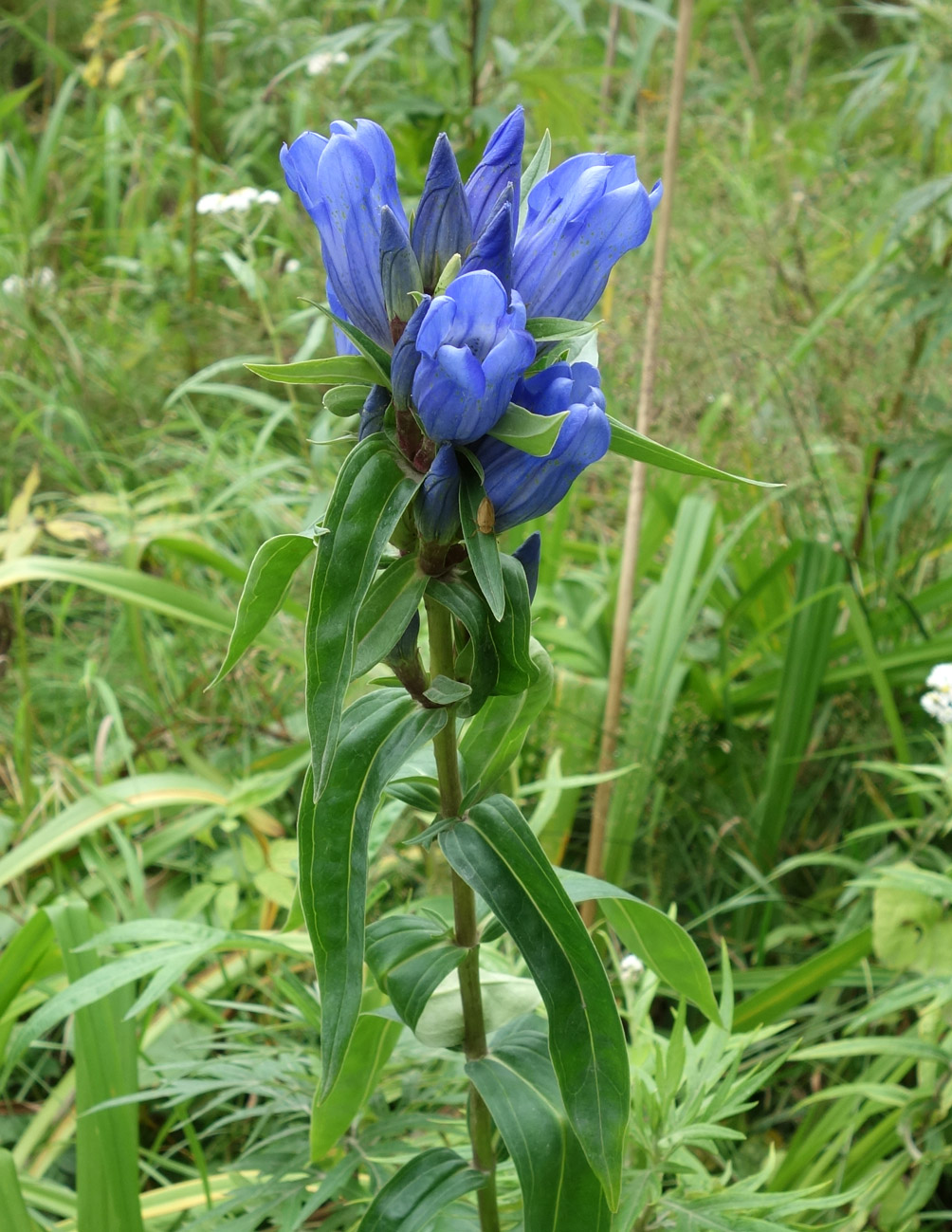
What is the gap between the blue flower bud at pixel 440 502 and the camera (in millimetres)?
597

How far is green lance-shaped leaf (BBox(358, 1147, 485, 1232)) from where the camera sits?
0.78 meters

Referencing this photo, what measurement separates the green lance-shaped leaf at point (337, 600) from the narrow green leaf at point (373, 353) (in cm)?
7

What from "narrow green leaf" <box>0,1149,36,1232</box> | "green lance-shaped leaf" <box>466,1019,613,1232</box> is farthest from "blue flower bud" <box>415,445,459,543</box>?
"narrow green leaf" <box>0,1149,36,1232</box>

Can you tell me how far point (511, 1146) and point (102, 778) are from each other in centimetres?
112

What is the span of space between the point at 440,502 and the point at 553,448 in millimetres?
71

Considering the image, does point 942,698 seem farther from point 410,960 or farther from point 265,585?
point 265,585

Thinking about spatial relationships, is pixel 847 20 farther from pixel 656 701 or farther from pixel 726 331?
pixel 656 701

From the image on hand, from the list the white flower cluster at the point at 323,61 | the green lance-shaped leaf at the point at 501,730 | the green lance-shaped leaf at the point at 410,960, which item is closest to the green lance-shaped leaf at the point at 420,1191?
the green lance-shaped leaf at the point at 410,960

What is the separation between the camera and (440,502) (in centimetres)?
61

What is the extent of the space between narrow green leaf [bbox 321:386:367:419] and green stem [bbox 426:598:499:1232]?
130 mm

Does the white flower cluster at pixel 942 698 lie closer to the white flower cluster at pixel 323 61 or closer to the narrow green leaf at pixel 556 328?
the narrow green leaf at pixel 556 328

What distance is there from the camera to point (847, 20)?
4887 millimetres

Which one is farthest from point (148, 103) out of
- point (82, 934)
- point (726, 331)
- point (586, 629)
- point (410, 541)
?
point (410, 541)

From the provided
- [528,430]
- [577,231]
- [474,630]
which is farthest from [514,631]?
[577,231]
